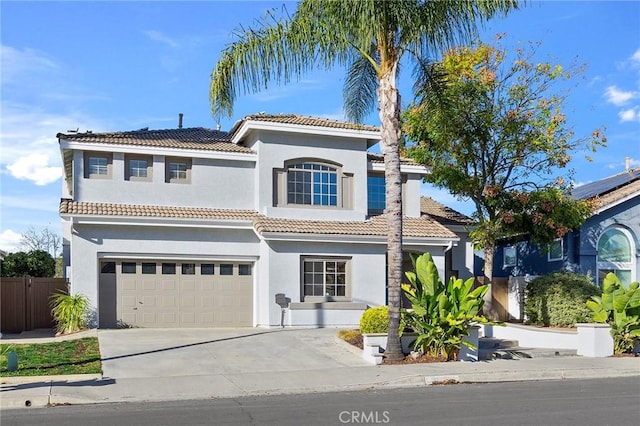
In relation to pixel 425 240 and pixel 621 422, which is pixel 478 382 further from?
pixel 425 240

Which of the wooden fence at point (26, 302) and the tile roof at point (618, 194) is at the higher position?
the tile roof at point (618, 194)

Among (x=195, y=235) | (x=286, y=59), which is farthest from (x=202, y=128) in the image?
(x=286, y=59)

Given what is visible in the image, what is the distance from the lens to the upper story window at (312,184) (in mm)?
23297

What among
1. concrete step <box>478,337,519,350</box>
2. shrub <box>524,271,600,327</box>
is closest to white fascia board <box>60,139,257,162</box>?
concrete step <box>478,337,519,350</box>

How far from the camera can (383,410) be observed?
1069 cm

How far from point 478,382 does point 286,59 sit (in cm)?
843

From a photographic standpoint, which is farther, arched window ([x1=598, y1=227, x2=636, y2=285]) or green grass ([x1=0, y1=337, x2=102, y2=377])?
arched window ([x1=598, y1=227, x2=636, y2=285])

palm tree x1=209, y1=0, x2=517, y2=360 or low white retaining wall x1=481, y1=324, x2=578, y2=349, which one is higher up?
palm tree x1=209, y1=0, x2=517, y2=360

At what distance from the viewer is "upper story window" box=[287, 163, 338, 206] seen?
23297 millimetres

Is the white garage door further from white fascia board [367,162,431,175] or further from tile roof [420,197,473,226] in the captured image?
tile roof [420,197,473,226]

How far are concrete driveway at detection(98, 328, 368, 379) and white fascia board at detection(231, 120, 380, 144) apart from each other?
664cm

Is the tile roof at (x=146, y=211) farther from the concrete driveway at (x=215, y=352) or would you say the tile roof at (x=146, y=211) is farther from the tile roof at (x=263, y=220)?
the concrete driveway at (x=215, y=352)

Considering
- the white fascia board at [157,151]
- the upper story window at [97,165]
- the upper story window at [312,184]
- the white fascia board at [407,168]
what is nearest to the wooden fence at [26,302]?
Result: the upper story window at [97,165]

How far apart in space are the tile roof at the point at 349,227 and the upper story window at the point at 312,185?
0.78 m
